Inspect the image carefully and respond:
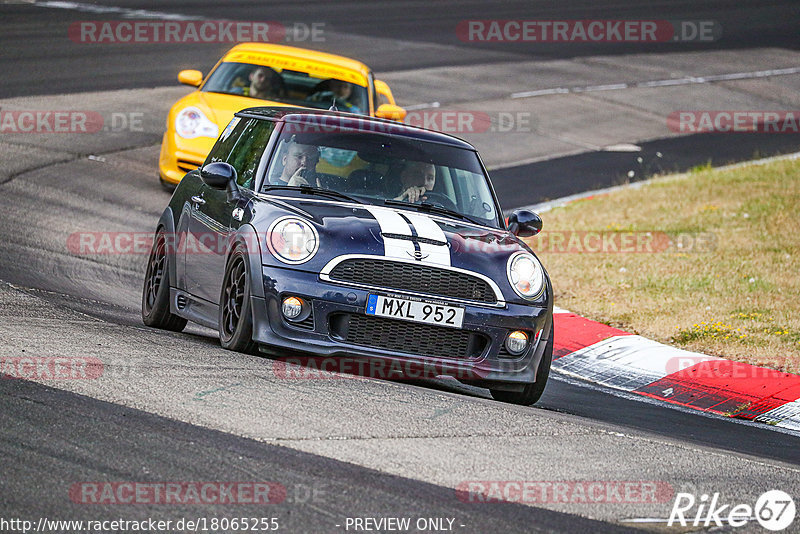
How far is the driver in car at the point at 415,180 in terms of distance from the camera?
7809 mm

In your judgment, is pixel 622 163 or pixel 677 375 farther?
pixel 622 163

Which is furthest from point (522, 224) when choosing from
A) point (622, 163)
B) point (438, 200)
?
point (622, 163)

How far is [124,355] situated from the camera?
21.3 ft

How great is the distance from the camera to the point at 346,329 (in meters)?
6.83

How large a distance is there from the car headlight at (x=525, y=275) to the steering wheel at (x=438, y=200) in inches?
30.8

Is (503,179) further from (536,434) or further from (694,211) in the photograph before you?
(536,434)

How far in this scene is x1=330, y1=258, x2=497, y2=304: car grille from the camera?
6.81 metres

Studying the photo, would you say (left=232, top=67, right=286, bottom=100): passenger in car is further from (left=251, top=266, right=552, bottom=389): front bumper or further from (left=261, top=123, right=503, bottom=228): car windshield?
(left=251, top=266, right=552, bottom=389): front bumper

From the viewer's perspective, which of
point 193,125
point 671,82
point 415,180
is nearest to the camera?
point 415,180

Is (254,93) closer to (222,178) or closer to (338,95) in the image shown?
(338,95)

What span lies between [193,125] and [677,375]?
604 centimetres

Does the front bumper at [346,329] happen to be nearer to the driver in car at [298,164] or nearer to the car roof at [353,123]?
the driver in car at [298,164]

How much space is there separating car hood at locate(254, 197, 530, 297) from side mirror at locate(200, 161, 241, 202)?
1.33 feet

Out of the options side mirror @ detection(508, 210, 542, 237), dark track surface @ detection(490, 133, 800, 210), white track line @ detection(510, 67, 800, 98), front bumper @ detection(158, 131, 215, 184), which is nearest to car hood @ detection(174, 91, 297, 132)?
front bumper @ detection(158, 131, 215, 184)
